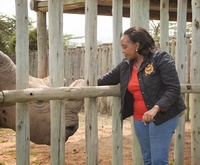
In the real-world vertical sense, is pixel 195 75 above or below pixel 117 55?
below

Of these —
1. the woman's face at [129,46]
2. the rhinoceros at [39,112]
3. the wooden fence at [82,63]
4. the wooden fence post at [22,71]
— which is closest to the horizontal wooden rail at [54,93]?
the wooden fence post at [22,71]

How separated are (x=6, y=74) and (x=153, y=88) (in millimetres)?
1766

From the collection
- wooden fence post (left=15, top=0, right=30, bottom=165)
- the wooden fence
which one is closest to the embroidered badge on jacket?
wooden fence post (left=15, top=0, right=30, bottom=165)

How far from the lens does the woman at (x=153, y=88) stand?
338cm

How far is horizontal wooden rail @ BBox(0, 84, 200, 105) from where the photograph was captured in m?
3.59

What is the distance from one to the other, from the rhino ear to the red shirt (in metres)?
1.44

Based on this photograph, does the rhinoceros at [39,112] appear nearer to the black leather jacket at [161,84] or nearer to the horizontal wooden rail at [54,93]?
the horizontal wooden rail at [54,93]

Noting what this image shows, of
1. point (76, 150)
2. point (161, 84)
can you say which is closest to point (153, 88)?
point (161, 84)

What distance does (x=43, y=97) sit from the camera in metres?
3.73

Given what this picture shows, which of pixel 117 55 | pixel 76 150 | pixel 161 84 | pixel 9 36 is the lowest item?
pixel 76 150

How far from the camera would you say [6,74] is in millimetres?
4410

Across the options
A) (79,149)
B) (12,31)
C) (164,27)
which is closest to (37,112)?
(164,27)

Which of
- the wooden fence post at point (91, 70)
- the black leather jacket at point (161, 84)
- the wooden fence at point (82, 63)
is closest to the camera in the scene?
the black leather jacket at point (161, 84)

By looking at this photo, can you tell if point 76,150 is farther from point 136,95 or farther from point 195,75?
point 136,95
